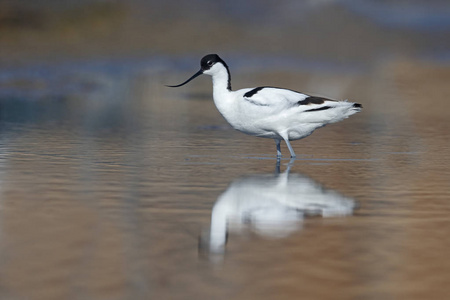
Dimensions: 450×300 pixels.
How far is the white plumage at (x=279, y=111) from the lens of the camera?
10.7 m

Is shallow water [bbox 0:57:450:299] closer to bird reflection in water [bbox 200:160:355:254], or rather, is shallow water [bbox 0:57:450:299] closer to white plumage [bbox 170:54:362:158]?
bird reflection in water [bbox 200:160:355:254]

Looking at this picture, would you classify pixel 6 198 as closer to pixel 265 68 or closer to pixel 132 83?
pixel 132 83

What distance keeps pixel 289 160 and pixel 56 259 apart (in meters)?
5.15

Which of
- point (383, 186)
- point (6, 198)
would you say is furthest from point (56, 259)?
Answer: point (383, 186)

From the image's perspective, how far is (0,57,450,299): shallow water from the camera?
537cm

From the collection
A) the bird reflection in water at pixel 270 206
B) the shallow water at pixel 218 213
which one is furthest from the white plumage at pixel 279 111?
the bird reflection in water at pixel 270 206

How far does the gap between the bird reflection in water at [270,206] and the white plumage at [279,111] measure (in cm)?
156

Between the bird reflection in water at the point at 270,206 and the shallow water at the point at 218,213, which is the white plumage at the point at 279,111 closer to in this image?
the shallow water at the point at 218,213

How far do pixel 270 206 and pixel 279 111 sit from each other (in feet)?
10.8

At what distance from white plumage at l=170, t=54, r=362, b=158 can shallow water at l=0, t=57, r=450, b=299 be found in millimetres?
343

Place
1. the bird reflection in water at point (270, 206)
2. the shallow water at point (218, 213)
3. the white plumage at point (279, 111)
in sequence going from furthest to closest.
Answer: the white plumage at point (279, 111)
the bird reflection in water at point (270, 206)
the shallow water at point (218, 213)

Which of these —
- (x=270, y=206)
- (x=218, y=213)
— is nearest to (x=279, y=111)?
(x=270, y=206)

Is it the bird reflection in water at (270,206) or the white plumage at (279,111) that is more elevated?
the white plumage at (279,111)

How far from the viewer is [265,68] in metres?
29.5
